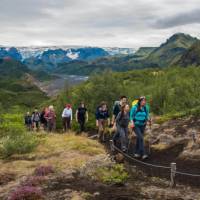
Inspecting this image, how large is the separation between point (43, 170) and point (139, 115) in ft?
14.2

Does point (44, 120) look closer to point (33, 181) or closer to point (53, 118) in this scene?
point (53, 118)

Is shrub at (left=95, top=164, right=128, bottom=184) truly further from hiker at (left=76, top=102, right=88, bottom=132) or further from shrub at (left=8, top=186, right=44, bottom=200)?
hiker at (left=76, top=102, right=88, bottom=132)

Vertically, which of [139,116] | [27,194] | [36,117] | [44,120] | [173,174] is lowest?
[36,117]

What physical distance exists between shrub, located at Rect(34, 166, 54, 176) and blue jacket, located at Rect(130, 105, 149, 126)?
3826mm

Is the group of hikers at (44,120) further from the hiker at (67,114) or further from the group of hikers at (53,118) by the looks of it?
the hiker at (67,114)

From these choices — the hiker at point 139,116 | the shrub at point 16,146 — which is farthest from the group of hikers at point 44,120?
the hiker at point 139,116

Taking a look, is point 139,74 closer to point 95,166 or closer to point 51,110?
point 51,110

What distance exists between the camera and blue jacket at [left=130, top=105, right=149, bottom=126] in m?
16.9

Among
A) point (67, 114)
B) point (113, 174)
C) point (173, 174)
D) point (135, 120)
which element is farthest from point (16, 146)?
point (67, 114)

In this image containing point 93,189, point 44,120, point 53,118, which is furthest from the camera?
point 44,120

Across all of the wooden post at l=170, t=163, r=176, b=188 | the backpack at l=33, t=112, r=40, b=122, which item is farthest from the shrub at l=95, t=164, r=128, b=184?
the backpack at l=33, t=112, r=40, b=122

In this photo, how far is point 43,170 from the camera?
15008 millimetres

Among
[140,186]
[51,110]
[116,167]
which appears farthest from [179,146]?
[51,110]

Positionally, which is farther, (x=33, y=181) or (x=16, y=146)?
(x=16, y=146)
